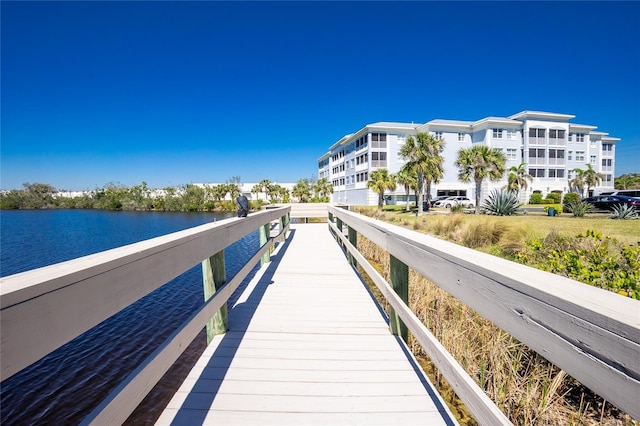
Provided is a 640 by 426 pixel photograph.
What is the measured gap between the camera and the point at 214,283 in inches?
106

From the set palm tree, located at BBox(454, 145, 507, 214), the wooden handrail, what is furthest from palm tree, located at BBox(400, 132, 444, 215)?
the wooden handrail

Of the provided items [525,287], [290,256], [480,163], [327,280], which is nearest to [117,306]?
[525,287]

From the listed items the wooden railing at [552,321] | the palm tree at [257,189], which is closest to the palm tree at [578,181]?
the palm tree at [257,189]

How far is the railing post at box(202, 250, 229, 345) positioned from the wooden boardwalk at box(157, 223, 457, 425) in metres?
0.09

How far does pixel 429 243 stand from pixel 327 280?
9.73 ft

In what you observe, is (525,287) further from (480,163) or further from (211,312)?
(480,163)

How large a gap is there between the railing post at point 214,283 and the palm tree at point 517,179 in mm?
35679

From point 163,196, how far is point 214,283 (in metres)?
60.8

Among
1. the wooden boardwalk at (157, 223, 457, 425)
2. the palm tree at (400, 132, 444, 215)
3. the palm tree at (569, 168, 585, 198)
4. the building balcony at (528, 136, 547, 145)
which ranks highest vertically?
the building balcony at (528, 136, 547, 145)

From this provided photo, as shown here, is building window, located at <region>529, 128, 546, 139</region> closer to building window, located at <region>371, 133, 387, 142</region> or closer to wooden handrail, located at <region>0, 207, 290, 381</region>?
building window, located at <region>371, 133, 387, 142</region>

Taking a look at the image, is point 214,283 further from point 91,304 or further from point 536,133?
point 536,133

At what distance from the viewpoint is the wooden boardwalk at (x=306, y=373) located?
6.01ft

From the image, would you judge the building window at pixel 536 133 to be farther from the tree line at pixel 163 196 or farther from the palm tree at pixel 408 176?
the tree line at pixel 163 196

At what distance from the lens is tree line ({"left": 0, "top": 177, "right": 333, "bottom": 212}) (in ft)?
169
